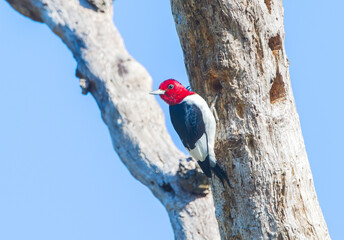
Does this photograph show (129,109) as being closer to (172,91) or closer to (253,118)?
(172,91)

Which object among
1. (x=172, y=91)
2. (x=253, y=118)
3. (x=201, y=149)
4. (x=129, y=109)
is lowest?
(x=201, y=149)

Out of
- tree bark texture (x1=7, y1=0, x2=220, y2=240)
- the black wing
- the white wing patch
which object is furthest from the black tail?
tree bark texture (x1=7, y1=0, x2=220, y2=240)

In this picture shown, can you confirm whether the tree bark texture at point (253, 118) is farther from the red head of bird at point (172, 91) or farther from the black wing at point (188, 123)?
the red head of bird at point (172, 91)

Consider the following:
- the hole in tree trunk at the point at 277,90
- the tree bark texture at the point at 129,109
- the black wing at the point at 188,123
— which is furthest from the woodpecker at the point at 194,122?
the tree bark texture at the point at 129,109

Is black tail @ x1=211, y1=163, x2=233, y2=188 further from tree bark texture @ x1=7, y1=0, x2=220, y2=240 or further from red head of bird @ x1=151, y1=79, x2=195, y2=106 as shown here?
tree bark texture @ x1=7, y1=0, x2=220, y2=240

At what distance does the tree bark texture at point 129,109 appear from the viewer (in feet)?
14.8

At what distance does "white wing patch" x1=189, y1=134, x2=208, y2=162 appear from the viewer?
367 cm

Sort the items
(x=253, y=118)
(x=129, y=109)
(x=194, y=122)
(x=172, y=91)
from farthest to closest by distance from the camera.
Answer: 1. (x=129, y=109)
2. (x=172, y=91)
3. (x=194, y=122)
4. (x=253, y=118)

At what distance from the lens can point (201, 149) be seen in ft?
12.1

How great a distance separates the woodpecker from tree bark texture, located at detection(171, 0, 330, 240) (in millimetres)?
75

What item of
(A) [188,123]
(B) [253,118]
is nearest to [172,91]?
(A) [188,123]

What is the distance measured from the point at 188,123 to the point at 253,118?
60 cm

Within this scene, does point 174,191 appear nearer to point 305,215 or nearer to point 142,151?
point 142,151

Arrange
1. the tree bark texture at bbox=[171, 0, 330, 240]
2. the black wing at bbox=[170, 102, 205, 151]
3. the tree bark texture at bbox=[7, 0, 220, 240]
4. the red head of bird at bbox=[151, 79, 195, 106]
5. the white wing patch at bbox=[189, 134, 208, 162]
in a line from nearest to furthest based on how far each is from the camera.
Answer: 1. the tree bark texture at bbox=[171, 0, 330, 240]
2. the white wing patch at bbox=[189, 134, 208, 162]
3. the black wing at bbox=[170, 102, 205, 151]
4. the red head of bird at bbox=[151, 79, 195, 106]
5. the tree bark texture at bbox=[7, 0, 220, 240]
